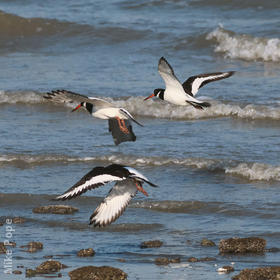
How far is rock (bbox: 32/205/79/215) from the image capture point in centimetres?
768

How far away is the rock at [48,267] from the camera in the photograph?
5938 mm

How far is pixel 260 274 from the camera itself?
553cm

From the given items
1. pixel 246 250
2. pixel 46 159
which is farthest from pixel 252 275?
pixel 46 159

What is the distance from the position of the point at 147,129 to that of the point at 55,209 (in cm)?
340

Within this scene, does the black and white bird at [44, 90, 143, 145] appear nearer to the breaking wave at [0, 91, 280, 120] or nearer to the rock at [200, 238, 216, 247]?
the rock at [200, 238, 216, 247]

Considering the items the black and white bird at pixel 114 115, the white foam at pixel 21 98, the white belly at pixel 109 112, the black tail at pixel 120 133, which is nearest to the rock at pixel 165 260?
the black and white bird at pixel 114 115

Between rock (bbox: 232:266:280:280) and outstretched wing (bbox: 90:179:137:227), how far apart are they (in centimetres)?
139

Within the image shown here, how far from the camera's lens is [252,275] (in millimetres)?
5531

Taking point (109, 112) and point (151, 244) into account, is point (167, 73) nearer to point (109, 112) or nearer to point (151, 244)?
point (109, 112)

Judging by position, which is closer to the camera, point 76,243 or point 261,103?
point 76,243

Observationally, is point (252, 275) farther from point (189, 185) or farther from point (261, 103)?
point (261, 103)

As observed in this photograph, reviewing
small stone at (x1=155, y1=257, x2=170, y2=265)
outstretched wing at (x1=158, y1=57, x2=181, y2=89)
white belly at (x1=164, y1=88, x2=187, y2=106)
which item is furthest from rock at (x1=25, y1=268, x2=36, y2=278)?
white belly at (x1=164, y1=88, x2=187, y2=106)

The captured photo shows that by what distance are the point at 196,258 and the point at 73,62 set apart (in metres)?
9.32

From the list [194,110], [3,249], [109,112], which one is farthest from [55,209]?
[194,110]
